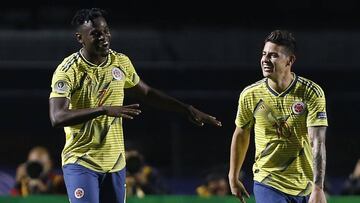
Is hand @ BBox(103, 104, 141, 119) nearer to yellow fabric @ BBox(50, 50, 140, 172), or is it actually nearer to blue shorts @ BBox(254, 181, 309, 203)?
yellow fabric @ BBox(50, 50, 140, 172)

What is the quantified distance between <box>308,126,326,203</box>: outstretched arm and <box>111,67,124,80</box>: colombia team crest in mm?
1215

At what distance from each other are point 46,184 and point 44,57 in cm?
180

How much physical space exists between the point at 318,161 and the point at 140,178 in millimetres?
3935

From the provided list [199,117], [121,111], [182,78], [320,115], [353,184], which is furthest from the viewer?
[182,78]

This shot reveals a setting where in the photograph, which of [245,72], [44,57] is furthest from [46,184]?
[245,72]

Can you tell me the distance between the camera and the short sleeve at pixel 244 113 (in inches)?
259

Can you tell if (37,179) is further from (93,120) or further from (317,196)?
(317,196)

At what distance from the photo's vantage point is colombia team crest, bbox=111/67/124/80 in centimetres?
656

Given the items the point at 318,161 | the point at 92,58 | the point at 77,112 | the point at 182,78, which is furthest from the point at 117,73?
the point at 182,78

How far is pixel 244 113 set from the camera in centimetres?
661

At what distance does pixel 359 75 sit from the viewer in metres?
11.1

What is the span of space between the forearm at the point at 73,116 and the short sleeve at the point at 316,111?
1.31 metres

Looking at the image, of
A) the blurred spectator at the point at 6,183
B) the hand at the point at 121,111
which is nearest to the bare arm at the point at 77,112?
the hand at the point at 121,111

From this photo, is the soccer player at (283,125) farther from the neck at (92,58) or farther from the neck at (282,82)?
the neck at (92,58)
